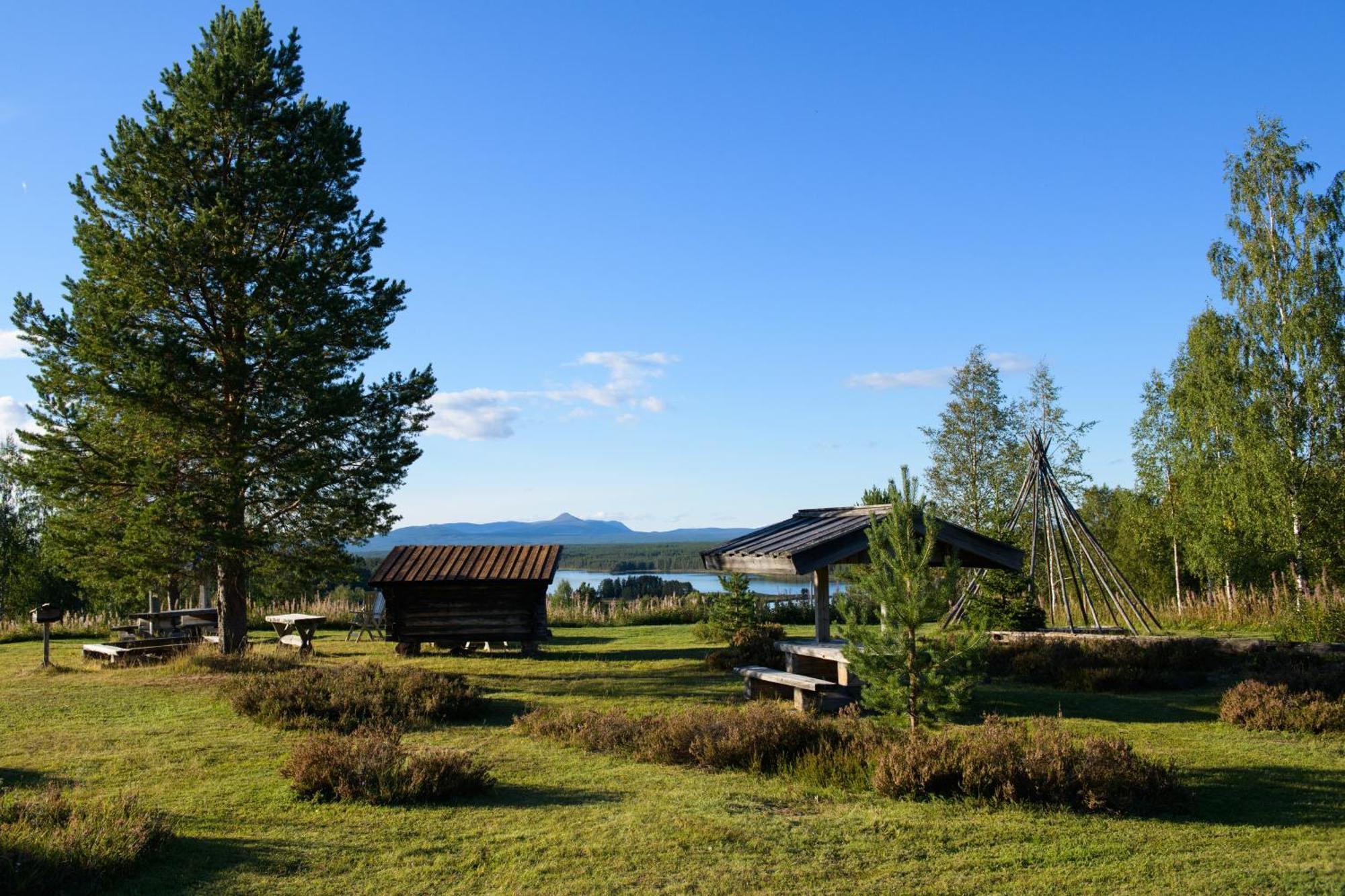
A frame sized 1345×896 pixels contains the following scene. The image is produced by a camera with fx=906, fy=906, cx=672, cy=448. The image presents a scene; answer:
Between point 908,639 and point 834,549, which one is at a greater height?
point 834,549

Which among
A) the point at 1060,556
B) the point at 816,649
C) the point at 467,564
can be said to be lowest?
the point at 816,649

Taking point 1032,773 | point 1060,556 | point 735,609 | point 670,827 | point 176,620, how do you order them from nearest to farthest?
point 670,827 < point 1032,773 < point 735,609 < point 176,620 < point 1060,556

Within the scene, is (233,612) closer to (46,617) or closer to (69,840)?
(46,617)

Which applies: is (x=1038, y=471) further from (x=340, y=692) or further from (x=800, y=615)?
(x=340, y=692)

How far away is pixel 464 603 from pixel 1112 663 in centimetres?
1283

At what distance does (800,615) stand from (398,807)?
23373 millimetres

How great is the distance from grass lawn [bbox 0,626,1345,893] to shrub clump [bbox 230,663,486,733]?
0.54m

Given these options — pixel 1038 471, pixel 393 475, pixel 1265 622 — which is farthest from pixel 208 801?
pixel 1265 622

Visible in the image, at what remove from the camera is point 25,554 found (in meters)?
38.0

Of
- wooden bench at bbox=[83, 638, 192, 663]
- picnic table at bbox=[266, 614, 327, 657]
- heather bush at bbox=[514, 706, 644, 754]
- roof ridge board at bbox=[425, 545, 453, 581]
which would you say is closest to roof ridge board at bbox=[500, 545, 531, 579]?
roof ridge board at bbox=[425, 545, 453, 581]

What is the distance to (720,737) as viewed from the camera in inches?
359

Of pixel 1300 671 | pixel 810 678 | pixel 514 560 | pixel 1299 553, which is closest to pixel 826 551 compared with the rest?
pixel 810 678

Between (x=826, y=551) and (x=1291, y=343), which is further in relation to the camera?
(x=1291, y=343)

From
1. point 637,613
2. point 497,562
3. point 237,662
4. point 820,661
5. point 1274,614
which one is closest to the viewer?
point 820,661
